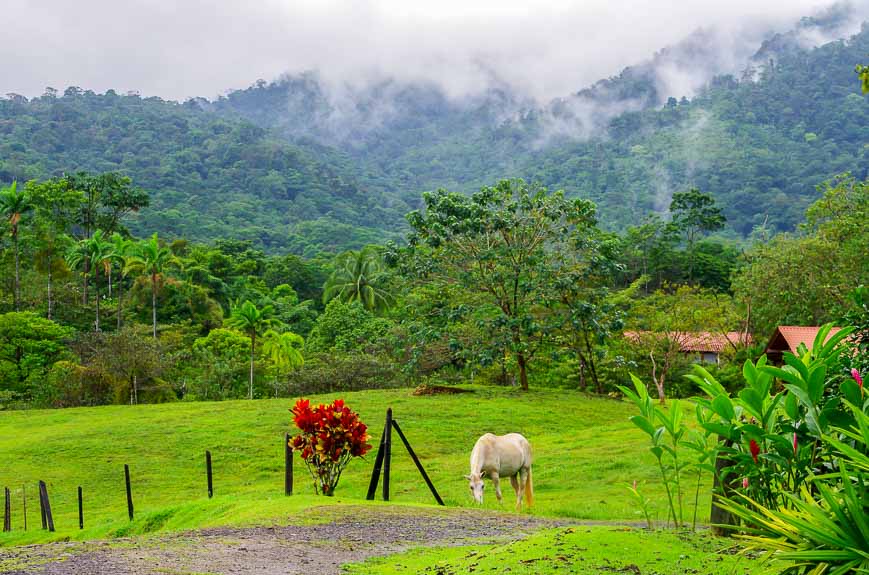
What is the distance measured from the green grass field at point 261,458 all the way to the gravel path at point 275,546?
995mm

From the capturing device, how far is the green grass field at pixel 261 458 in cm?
1522

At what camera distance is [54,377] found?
40094mm

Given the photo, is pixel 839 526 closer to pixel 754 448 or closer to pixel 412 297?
pixel 754 448

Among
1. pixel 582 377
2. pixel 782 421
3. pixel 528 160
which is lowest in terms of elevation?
pixel 582 377

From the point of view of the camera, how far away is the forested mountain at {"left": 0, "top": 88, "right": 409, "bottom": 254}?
114 meters

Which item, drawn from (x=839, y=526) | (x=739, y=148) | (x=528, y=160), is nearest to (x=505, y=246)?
(x=839, y=526)

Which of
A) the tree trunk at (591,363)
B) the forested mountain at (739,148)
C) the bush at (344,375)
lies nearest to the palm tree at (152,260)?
the bush at (344,375)

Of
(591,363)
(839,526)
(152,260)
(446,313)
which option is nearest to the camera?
(839,526)

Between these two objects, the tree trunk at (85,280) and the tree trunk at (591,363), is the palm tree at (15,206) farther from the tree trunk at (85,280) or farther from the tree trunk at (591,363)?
the tree trunk at (591,363)

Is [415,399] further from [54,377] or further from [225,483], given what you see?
[54,377]

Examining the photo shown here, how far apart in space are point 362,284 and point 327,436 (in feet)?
166

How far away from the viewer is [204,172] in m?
142

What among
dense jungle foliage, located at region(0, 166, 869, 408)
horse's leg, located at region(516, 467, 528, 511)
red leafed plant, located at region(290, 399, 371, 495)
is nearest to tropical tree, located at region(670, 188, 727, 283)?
dense jungle foliage, located at region(0, 166, 869, 408)

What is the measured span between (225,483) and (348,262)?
44.4m
